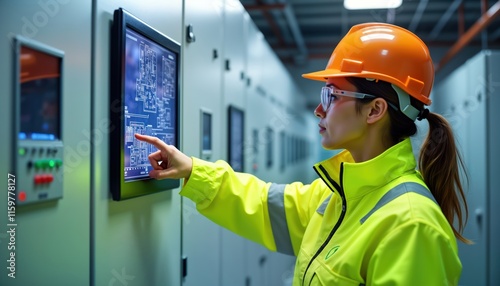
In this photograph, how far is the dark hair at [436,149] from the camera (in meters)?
1.29

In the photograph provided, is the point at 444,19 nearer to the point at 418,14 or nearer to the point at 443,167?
the point at 418,14

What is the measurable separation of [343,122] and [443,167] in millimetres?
345

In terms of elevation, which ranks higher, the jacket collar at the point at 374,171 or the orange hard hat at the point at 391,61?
the orange hard hat at the point at 391,61

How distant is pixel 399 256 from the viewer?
100 cm

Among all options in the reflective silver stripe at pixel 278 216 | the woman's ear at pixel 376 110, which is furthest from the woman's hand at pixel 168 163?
the woman's ear at pixel 376 110

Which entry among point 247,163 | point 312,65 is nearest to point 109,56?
point 247,163

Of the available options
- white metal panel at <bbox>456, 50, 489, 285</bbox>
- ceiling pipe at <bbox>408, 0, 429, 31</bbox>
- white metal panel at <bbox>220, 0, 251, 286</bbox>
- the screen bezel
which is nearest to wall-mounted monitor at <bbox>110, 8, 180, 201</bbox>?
the screen bezel

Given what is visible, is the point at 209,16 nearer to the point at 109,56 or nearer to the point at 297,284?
the point at 109,56

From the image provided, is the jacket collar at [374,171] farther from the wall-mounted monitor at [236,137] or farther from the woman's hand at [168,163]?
the wall-mounted monitor at [236,137]

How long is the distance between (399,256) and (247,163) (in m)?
1.77

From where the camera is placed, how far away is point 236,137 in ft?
7.89

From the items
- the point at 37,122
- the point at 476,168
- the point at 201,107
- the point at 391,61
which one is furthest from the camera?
the point at 476,168

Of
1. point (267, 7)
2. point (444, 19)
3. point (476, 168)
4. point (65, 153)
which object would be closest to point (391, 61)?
point (65, 153)

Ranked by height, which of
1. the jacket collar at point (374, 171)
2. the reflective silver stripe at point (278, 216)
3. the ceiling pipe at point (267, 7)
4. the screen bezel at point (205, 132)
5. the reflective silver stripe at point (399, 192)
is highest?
the ceiling pipe at point (267, 7)
